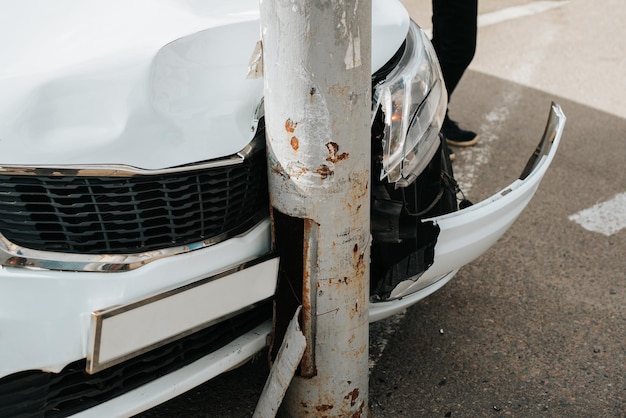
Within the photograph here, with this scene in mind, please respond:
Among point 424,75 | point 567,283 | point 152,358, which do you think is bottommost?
point 567,283

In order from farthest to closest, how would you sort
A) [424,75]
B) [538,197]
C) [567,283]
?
[538,197] → [567,283] → [424,75]

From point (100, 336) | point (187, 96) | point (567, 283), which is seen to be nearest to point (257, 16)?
point (187, 96)

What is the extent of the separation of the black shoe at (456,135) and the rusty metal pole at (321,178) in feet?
7.49

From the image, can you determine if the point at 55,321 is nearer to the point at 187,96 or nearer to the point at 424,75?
the point at 187,96

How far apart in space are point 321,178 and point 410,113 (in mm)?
356

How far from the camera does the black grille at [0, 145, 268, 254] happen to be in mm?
1587

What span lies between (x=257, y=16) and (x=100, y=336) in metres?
0.86

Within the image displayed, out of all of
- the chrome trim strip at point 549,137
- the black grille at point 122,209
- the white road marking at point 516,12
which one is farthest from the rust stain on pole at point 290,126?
the white road marking at point 516,12

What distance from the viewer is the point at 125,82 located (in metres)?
1.64

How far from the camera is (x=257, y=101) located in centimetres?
184

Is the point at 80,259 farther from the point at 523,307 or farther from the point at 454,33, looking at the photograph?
the point at 454,33

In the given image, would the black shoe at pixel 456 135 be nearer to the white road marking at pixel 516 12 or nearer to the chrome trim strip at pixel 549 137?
the chrome trim strip at pixel 549 137

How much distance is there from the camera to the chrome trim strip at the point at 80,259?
1571mm

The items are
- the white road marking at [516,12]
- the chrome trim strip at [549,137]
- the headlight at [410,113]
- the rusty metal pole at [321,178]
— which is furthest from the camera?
the white road marking at [516,12]
